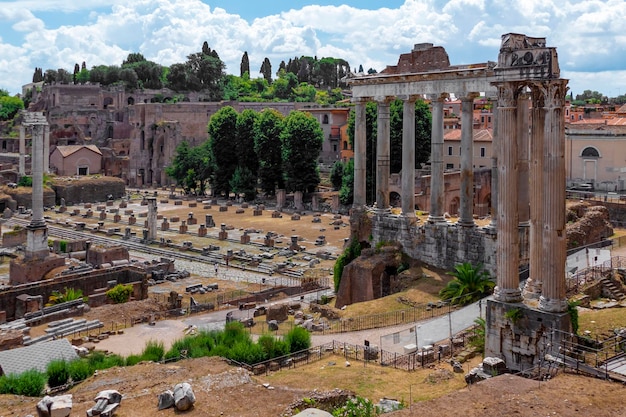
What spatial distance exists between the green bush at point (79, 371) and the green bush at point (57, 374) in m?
0.11

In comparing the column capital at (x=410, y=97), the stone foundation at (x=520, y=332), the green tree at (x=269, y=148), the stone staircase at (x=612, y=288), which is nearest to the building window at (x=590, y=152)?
the column capital at (x=410, y=97)

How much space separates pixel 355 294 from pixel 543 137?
12515mm

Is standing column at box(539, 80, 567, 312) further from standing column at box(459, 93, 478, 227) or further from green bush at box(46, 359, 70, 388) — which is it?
green bush at box(46, 359, 70, 388)

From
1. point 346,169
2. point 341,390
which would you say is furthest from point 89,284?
point 346,169

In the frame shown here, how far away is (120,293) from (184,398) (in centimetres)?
1836

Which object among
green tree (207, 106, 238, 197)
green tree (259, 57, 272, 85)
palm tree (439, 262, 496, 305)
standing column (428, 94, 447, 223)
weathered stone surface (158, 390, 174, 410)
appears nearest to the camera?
weathered stone surface (158, 390, 174, 410)

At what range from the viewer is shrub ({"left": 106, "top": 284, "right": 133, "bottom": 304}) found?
A: 30969 mm

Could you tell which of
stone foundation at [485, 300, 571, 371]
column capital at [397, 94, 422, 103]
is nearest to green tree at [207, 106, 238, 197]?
column capital at [397, 94, 422, 103]

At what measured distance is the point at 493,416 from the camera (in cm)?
1209

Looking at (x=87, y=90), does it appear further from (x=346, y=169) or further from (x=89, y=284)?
(x=89, y=284)

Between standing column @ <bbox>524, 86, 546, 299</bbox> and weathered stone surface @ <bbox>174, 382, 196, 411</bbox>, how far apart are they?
855 cm

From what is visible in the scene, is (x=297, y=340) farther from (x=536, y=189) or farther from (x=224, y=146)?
(x=224, y=146)

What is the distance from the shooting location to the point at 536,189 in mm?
17062

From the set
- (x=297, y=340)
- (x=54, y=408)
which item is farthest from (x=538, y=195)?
(x=54, y=408)
